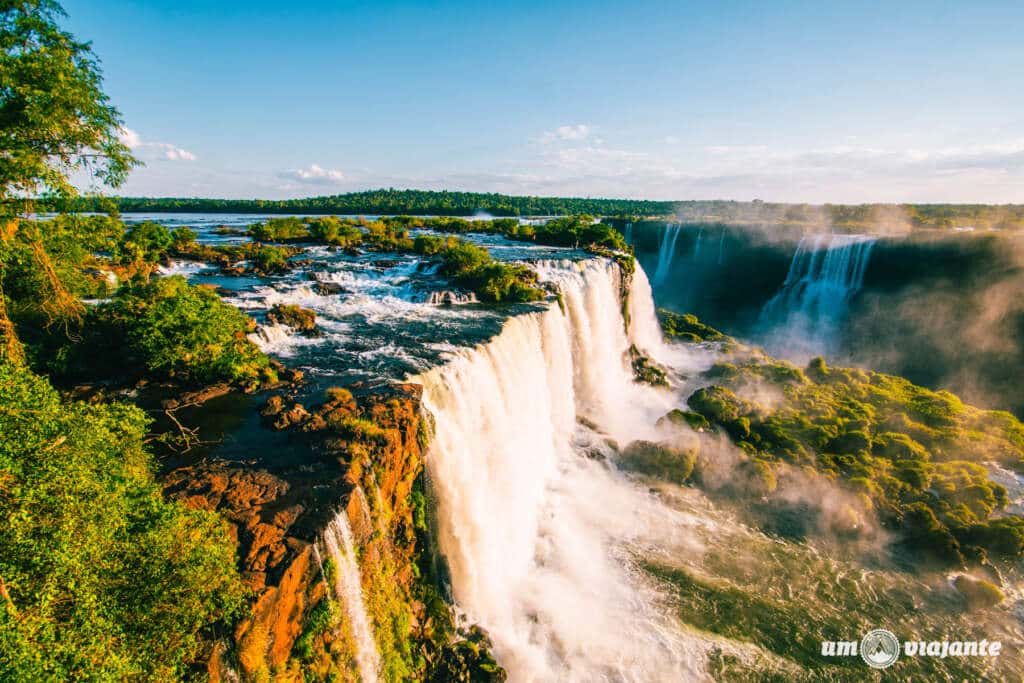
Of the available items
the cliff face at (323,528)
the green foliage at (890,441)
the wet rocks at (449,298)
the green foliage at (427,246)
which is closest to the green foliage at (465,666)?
the cliff face at (323,528)

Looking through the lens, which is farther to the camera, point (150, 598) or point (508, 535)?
point (508, 535)

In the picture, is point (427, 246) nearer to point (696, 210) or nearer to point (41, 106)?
point (41, 106)

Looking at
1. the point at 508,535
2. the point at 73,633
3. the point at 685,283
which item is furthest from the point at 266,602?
the point at 685,283

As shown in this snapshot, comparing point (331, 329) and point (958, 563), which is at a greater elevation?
point (331, 329)

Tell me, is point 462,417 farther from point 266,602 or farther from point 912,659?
Result: point 912,659

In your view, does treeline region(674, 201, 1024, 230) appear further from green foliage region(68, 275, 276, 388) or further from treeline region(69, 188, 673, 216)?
green foliage region(68, 275, 276, 388)

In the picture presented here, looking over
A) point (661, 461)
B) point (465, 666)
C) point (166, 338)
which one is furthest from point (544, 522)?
point (166, 338)

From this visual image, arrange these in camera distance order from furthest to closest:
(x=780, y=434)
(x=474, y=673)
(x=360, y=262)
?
(x=360, y=262) < (x=780, y=434) < (x=474, y=673)

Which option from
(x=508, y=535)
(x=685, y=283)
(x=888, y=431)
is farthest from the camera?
(x=685, y=283)

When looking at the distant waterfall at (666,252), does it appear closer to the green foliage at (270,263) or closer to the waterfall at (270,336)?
the green foliage at (270,263)
